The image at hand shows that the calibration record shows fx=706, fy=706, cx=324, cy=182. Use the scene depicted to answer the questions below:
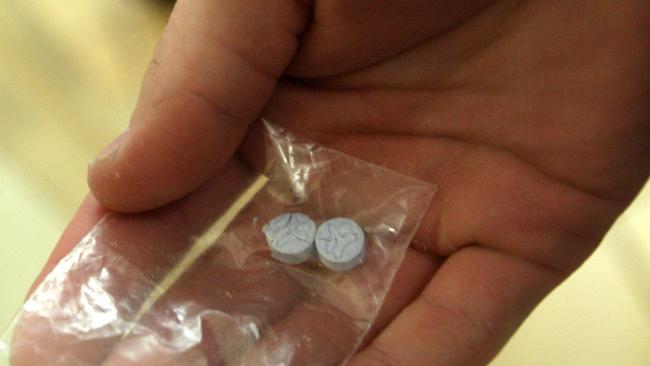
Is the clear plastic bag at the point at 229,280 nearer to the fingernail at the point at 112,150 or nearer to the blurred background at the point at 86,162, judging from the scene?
the fingernail at the point at 112,150

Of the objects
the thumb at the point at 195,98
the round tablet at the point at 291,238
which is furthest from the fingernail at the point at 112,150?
the round tablet at the point at 291,238

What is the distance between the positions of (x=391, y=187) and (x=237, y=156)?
14 centimetres

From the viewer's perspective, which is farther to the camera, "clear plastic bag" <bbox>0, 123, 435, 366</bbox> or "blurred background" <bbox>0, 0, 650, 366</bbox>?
"blurred background" <bbox>0, 0, 650, 366</bbox>

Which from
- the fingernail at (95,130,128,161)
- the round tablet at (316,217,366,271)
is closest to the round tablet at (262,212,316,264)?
the round tablet at (316,217,366,271)

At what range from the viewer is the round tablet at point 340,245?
1.78 ft

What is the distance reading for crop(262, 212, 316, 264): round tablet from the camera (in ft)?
1.80

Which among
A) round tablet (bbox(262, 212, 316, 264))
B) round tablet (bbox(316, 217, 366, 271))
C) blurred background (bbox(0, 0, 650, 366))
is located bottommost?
blurred background (bbox(0, 0, 650, 366))

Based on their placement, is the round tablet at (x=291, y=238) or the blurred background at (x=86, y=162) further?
the blurred background at (x=86, y=162)

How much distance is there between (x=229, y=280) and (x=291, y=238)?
2.3 inches

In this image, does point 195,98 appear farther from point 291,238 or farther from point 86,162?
point 86,162

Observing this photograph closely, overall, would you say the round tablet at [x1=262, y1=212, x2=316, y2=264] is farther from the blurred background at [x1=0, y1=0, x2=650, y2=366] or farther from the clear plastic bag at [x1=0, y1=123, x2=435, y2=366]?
the blurred background at [x1=0, y1=0, x2=650, y2=366]

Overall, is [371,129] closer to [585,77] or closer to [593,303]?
[585,77]

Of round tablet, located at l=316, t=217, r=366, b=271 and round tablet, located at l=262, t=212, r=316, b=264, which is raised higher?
round tablet, located at l=316, t=217, r=366, b=271

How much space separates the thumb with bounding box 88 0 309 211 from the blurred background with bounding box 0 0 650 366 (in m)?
0.24
